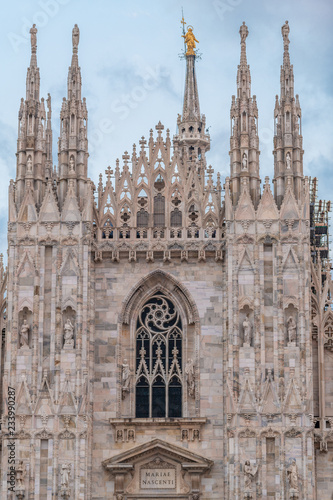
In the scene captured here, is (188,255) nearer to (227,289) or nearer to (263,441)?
(227,289)

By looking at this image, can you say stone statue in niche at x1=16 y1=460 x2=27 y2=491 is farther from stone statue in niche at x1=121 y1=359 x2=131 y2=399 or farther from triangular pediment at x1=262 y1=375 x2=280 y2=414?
triangular pediment at x1=262 y1=375 x2=280 y2=414

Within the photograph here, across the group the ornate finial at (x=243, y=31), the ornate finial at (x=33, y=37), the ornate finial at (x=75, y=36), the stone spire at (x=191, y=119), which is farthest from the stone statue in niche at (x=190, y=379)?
the stone spire at (x=191, y=119)

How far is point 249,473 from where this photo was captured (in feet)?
110

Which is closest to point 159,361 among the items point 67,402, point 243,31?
point 67,402

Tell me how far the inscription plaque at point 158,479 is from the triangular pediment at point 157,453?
451mm

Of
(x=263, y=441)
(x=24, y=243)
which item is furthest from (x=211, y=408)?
(x=24, y=243)

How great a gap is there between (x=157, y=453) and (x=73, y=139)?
374 inches

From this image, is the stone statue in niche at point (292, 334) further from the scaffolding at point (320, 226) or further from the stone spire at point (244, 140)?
the scaffolding at point (320, 226)

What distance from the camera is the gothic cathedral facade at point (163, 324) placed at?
112 feet

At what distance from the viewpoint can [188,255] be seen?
119 ft

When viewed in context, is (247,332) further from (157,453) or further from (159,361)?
(157,453)

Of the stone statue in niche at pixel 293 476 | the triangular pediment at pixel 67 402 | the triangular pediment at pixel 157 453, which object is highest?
the triangular pediment at pixel 67 402

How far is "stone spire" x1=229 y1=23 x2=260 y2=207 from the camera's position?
36250mm

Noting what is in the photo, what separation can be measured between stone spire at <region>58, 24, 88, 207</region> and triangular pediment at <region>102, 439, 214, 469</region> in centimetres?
726
